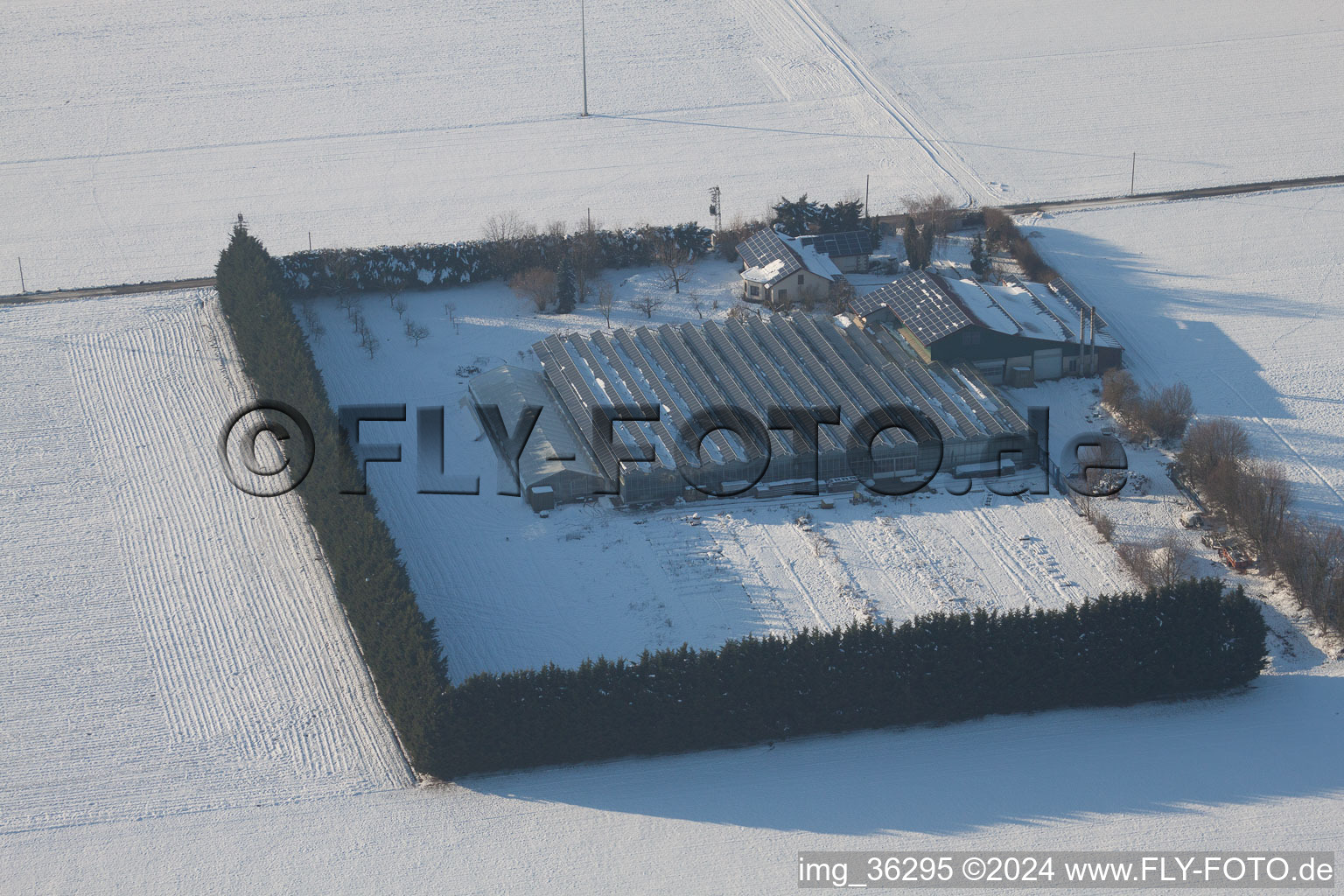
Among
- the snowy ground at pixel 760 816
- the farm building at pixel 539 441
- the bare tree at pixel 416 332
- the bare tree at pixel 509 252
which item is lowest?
the snowy ground at pixel 760 816

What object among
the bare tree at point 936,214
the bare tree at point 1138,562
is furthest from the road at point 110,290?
the bare tree at point 1138,562

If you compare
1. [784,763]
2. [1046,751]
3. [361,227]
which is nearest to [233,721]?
[784,763]

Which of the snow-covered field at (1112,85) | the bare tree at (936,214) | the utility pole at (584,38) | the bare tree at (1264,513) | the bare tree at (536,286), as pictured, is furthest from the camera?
the utility pole at (584,38)

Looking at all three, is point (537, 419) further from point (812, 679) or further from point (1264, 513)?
point (1264, 513)

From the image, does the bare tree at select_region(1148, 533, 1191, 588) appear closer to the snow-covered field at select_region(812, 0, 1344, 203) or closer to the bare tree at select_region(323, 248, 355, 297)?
the snow-covered field at select_region(812, 0, 1344, 203)

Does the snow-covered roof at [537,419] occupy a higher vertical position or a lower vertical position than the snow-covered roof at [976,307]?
lower

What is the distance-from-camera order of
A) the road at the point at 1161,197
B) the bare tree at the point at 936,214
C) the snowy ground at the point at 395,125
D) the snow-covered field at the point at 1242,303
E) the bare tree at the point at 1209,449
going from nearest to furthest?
the bare tree at the point at 1209,449 < the snow-covered field at the point at 1242,303 < the bare tree at the point at 936,214 < the road at the point at 1161,197 < the snowy ground at the point at 395,125

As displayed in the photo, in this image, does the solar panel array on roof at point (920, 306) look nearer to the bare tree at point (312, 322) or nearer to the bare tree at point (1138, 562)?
the bare tree at point (1138, 562)
